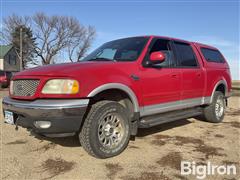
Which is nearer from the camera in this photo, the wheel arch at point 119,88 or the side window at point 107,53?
the wheel arch at point 119,88

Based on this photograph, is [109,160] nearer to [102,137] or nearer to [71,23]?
[102,137]

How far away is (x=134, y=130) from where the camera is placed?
Answer: 182 inches

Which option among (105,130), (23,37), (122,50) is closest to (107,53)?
(122,50)

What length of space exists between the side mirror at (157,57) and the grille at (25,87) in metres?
1.93

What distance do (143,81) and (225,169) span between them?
1.79m

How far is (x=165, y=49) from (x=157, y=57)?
91 centimetres

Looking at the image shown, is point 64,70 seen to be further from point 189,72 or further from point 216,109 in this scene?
point 216,109

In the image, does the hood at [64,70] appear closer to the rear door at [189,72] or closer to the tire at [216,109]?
the rear door at [189,72]

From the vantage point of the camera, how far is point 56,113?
358 cm

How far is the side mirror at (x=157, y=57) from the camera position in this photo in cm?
462

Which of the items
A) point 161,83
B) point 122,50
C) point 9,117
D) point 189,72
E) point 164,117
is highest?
point 122,50

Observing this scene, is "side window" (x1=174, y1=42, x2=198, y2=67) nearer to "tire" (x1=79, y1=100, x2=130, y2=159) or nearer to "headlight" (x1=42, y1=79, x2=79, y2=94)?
"tire" (x1=79, y1=100, x2=130, y2=159)

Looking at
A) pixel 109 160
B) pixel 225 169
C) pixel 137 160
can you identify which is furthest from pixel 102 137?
pixel 225 169

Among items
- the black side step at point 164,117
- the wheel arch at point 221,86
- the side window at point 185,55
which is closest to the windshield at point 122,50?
the side window at point 185,55
